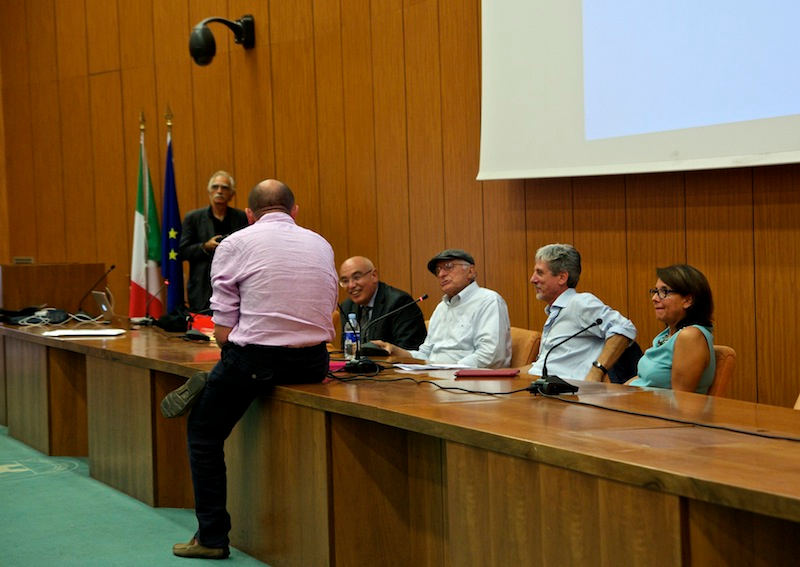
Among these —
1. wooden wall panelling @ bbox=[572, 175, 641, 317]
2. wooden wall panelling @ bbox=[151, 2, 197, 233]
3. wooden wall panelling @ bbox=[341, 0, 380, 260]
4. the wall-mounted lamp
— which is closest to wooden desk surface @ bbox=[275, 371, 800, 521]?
wooden wall panelling @ bbox=[572, 175, 641, 317]

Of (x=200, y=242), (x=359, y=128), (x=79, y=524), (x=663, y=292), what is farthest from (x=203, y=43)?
(x=663, y=292)

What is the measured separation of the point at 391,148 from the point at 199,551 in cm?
333

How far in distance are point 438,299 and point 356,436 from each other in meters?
2.89

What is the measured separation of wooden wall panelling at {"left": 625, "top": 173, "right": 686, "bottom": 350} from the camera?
15.3 ft

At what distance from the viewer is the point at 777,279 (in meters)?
4.29

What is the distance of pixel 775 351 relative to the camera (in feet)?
14.2

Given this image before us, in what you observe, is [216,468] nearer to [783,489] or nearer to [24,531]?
[24,531]

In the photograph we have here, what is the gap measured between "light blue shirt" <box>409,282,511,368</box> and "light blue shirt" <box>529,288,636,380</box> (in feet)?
0.92

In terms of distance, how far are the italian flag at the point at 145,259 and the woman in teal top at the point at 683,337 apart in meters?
4.57

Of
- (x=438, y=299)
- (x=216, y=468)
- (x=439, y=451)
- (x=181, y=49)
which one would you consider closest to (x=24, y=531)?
(x=216, y=468)

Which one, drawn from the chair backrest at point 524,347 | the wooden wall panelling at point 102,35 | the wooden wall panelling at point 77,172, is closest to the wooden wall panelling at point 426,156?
the chair backrest at point 524,347

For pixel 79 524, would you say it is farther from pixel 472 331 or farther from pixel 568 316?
pixel 568 316

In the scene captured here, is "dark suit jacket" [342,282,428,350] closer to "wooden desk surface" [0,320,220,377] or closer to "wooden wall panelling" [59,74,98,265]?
"wooden desk surface" [0,320,220,377]

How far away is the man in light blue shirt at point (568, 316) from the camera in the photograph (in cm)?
418
